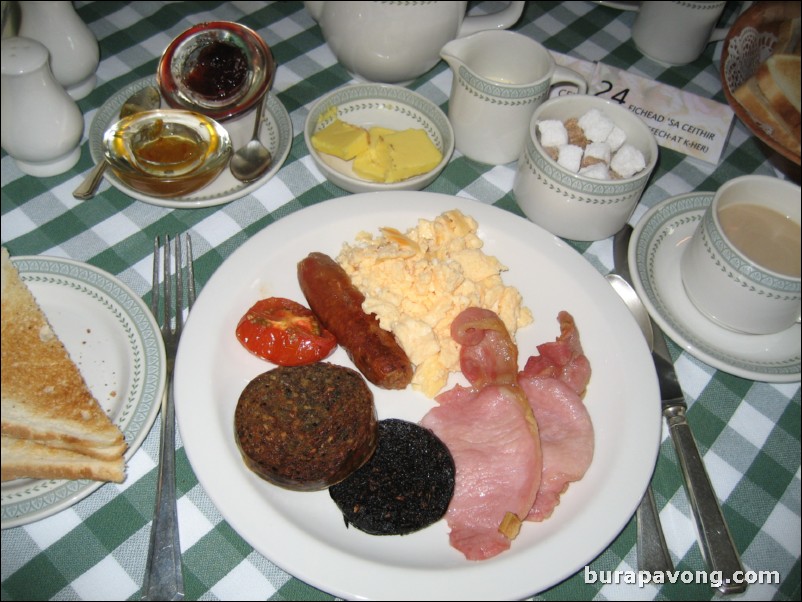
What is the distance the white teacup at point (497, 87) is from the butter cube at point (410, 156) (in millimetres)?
162

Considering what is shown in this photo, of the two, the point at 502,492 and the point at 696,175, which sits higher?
the point at 696,175

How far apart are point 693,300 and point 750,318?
0.16 metres

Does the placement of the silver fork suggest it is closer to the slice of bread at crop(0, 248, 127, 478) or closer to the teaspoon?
the slice of bread at crop(0, 248, 127, 478)

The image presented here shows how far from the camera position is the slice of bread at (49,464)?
109 centimetres

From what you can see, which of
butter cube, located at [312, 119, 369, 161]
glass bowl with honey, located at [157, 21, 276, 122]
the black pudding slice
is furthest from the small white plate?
the black pudding slice

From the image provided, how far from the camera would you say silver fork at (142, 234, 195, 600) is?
1.16 metres

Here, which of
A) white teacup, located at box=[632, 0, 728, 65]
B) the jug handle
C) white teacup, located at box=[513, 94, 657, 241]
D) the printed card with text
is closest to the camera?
white teacup, located at box=[513, 94, 657, 241]

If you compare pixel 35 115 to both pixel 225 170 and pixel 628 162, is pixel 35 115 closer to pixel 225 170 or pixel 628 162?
pixel 225 170

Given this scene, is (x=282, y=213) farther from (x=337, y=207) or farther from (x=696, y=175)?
(x=696, y=175)

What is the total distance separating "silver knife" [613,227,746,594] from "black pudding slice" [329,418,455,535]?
0.61m

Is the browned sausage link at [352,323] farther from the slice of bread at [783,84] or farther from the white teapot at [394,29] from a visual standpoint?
the slice of bread at [783,84]

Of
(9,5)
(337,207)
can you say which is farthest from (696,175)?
(9,5)

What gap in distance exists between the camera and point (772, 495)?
1467 mm

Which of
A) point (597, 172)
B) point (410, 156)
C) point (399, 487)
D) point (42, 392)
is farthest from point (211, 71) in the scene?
point (399, 487)
